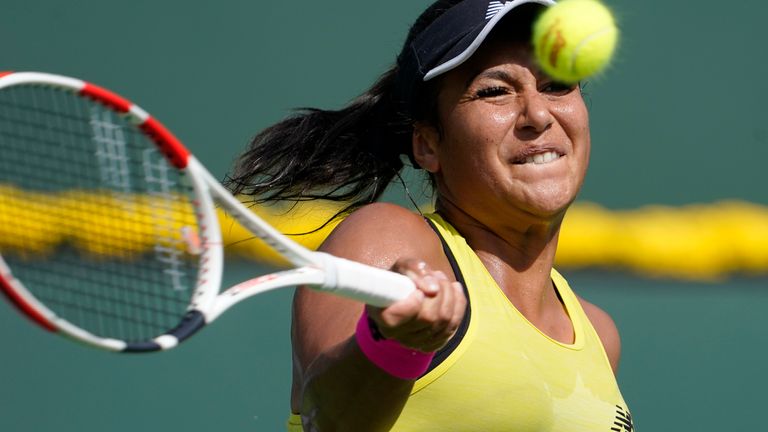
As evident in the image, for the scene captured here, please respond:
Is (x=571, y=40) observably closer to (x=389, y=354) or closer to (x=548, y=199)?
(x=548, y=199)

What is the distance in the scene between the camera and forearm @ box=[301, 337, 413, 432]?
1384 millimetres

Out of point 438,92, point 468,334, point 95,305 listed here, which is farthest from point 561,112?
point 95,305

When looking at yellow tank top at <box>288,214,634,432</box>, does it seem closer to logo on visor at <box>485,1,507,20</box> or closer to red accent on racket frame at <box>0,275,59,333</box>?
logo on visor at <box>485,1,507,20</box>

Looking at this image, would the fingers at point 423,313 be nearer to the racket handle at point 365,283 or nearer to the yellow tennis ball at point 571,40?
the racket handle at point 365,283

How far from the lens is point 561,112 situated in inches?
68.8

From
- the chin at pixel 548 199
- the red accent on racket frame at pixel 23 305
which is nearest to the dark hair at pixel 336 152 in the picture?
the chin at pixel 548 199

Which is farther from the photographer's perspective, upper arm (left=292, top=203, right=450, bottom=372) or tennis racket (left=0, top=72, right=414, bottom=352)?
upper arm (left=292, top=203, right=450, bottom=372)

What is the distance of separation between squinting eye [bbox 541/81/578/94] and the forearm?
1.81ft

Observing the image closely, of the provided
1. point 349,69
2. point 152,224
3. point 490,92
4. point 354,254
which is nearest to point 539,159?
point 490,92

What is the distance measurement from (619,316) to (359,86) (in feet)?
3.54

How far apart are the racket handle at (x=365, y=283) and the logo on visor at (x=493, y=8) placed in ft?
1.73

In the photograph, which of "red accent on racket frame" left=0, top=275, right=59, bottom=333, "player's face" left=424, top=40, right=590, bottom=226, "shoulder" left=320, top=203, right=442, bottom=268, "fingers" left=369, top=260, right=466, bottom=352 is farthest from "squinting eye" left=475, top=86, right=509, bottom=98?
"red accent on racket frame" left=0, top=275, right=59, bottom=333

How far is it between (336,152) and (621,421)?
2.05 ft

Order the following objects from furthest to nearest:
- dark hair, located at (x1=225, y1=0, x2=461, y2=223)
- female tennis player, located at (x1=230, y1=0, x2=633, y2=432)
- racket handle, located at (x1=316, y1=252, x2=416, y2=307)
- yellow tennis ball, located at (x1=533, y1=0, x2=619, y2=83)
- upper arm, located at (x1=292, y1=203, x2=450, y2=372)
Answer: dark hair, located at (x1=225, y1=0, x2=461, y2=223) < yellow tennis ball, located at (x1=533, y1=0, x2=619, y2=83) < upper arm, located at (x1=292, y1=203, x2=450, y2=372) < female tennis player, located at (x1=230, y1=0, x2=633, y2=432) < racket handle, located at (x1=316, y1=252, x2=416, y2=307)
